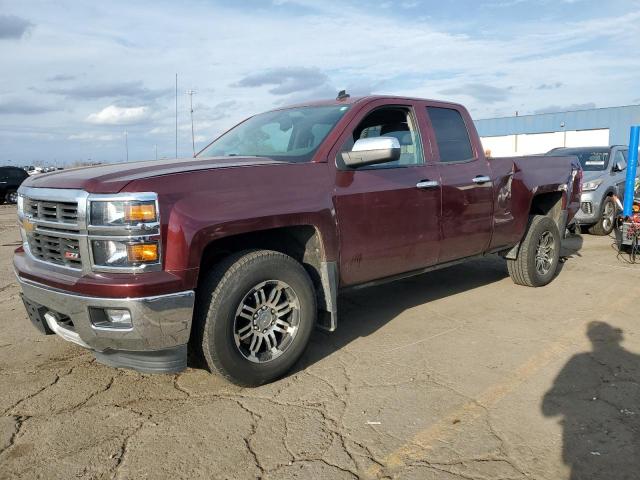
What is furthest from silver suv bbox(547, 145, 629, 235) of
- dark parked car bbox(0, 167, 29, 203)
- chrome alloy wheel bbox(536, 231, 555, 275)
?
dark parked car bbox(0, 167, 29, 203)

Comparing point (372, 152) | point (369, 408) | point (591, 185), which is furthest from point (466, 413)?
point (591, 185)

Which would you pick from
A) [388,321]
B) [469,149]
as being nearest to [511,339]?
[388,321]

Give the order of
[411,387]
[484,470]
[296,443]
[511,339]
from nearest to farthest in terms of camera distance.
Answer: [484,470], [296,443], [411,387], [511,339]

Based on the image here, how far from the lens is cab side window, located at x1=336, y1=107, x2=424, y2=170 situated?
14.4 ft

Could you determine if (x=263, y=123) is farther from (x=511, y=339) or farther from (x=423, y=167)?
(x=511, y=339)

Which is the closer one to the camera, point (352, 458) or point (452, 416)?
point (352, 458)

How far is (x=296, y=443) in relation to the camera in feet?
9.62

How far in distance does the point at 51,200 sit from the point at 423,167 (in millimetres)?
2851

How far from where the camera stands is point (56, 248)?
3.30 m

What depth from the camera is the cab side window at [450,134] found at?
4883 millimetres

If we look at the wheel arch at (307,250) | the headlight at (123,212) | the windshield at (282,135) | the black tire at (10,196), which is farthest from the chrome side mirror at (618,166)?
the black tire at (10,196)

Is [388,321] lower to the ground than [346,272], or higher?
lower

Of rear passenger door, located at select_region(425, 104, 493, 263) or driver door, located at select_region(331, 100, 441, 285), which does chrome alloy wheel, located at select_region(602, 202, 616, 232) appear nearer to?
rear passenger door, located at select_region(425, 104, 493, 263)

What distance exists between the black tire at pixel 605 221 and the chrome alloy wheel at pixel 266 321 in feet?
28.9
